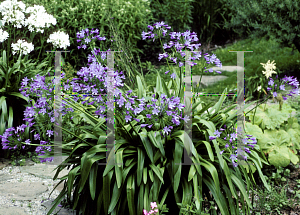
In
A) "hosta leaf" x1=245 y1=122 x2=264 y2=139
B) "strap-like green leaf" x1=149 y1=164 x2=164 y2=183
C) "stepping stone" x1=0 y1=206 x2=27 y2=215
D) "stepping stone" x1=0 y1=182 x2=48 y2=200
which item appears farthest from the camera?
"hosta leaf" x1=245 y1=122 x2=264 y2=139

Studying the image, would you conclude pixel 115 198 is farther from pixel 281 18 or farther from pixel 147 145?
pixel 281 18

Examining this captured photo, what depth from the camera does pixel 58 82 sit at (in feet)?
7.39

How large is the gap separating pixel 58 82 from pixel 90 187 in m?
0.81

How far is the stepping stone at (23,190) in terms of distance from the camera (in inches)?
100

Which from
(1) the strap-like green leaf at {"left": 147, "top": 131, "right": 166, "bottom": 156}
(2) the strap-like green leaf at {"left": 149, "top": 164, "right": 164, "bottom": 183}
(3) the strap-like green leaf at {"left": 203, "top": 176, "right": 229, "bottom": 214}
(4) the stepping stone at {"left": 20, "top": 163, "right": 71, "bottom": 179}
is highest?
(1) the strap-like green leaf at {"left": 147, "top": 131, "right": 166, "bottom": 156}

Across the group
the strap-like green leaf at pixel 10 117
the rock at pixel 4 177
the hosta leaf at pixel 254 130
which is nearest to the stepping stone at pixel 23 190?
the rock at pixel 4 177

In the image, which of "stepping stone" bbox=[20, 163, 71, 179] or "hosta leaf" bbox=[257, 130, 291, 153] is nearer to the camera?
"hosta leaf" bbox=[257, 130, 291, 153]

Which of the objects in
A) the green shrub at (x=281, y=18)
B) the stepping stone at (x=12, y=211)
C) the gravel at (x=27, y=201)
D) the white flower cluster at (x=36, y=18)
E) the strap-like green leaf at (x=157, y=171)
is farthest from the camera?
the green shrub at (x=281, y=18)

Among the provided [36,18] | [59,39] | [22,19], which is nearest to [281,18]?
[59,39]

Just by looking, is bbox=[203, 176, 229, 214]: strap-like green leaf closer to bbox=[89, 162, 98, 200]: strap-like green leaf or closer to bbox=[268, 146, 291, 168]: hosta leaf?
bbox=[89, 162, 98, 200]: strap-like green leaf

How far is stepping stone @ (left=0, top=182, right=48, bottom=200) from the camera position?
2.54 metres

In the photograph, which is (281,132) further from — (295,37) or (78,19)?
(78,19)

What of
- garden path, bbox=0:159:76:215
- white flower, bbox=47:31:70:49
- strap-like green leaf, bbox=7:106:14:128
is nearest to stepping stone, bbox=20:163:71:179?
garden path, bbox=0:159:76:215

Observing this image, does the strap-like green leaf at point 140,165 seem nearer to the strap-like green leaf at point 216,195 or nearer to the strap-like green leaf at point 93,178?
the strap-like green leaf at point 93,178
